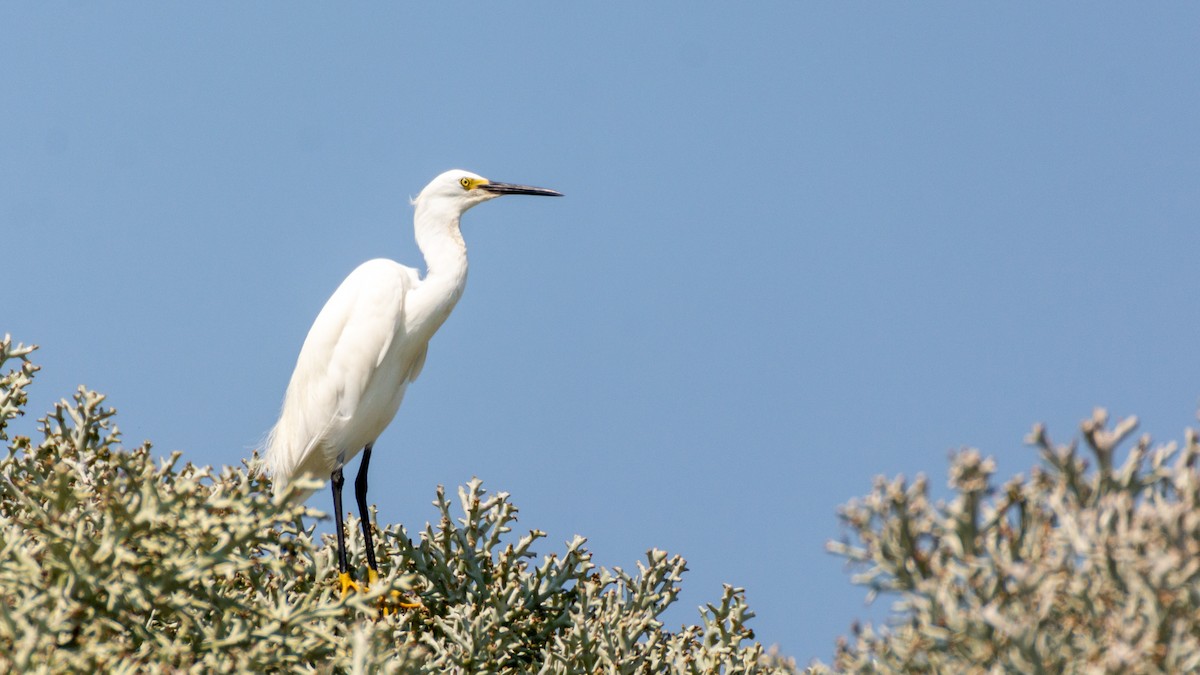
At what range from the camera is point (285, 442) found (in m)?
7.84

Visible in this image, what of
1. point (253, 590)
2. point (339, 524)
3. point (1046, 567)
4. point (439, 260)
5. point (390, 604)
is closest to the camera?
point (1046, 567)

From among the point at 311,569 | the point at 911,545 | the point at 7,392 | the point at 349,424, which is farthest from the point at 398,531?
the point at 911,545

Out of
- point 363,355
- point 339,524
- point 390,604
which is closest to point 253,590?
point 390,604

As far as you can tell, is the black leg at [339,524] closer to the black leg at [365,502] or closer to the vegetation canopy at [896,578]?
the black leg at [365,502]

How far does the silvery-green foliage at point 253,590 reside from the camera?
11.1 feet

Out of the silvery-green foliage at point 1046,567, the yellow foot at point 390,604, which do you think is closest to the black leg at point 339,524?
the yellow foot at point 390,604

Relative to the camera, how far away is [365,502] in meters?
7.52

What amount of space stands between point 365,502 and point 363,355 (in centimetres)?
89

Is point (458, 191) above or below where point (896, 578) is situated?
above

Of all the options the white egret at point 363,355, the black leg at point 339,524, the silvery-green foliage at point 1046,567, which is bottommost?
the silvery-green foliage at point 1046,567

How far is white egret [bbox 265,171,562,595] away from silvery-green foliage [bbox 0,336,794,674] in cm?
68

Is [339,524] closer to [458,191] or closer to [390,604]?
[390,604]

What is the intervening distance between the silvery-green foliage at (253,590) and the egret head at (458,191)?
2.19 m

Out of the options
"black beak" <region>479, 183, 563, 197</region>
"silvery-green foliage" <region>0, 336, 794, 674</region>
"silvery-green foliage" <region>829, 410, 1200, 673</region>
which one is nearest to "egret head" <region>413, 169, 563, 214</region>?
"black beak" <region>479, 183, 563, 197</region>
